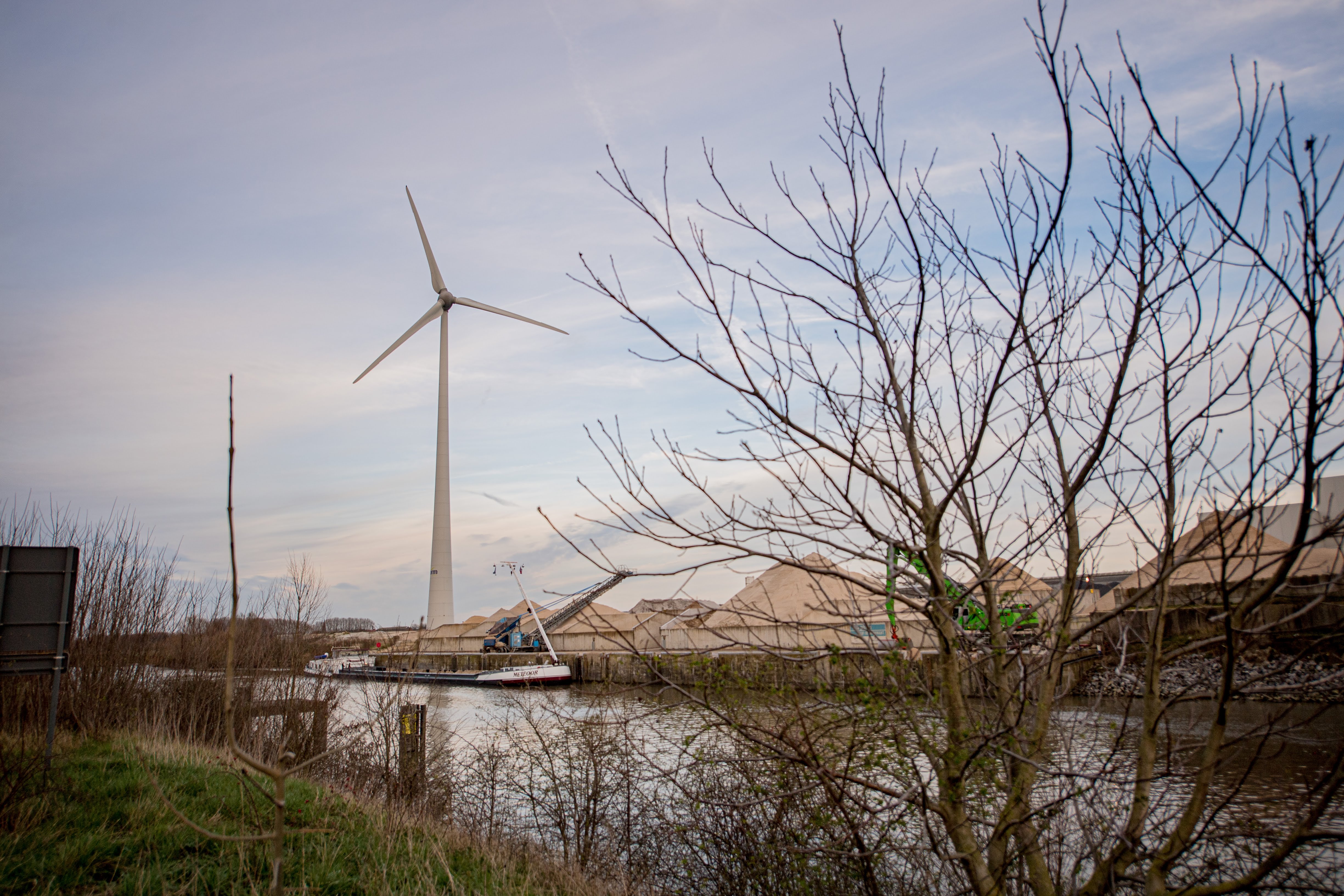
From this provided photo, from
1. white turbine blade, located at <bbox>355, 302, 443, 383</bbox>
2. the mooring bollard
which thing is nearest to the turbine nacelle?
white turbine blade, located at <bbox>355, 302, 443, 383</bbox>

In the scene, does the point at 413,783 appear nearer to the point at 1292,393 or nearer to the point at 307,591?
the point at 307,591

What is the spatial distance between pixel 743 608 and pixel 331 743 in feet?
44.1

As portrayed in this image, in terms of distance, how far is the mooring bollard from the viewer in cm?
1128

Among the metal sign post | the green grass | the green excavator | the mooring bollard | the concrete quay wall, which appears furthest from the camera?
the mooring bollard

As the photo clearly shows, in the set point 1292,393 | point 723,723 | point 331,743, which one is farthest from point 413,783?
point 1292,393

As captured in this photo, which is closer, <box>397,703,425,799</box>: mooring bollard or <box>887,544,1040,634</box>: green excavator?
<box>887,544,1040,634</box>: green excavator

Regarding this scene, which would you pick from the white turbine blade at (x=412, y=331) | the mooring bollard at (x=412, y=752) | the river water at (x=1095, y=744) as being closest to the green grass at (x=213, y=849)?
the river water at (x=1095, y=744)

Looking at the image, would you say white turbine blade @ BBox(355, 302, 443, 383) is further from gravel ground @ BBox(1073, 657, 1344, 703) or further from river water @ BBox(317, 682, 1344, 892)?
gravel ground @ BBox(1073, 657, 1344, 703)

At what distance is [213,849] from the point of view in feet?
19.8

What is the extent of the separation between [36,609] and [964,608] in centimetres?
947

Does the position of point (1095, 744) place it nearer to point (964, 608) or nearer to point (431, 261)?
point (964, 608)

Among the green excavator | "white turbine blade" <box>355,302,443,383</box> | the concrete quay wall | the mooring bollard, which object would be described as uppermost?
"white turbine blade" <box>355,302,443,383</box>

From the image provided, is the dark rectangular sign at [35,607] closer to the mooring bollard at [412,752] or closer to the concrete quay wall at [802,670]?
the mooring bollard at [412,752]

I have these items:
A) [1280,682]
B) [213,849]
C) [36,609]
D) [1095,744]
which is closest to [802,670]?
[1280,682]
